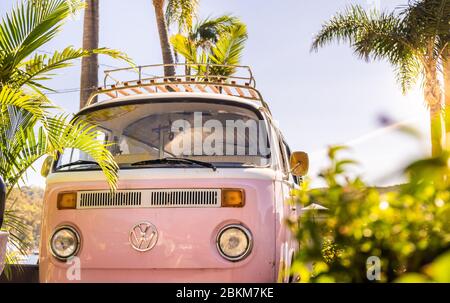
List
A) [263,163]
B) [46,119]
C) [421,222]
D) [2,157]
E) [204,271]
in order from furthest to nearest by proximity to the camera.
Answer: [2,157]
[46,119]
[263,163]
[204,271]
[421,222]

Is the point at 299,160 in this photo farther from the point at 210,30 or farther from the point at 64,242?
the point at 210,30

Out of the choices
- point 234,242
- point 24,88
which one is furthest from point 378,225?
point 24,88

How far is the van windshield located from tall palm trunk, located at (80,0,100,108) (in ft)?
22.5

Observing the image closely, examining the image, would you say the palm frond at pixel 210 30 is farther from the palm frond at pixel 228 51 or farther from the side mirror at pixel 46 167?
the side mirror at pixel 46 167

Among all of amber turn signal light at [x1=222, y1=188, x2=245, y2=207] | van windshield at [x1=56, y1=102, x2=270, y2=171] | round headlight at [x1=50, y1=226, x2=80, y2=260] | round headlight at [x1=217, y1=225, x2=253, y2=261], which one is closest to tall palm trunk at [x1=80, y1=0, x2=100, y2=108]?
van windshield at [x1=56, y1=102, x2=270, y2=171]

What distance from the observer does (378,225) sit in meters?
1.37

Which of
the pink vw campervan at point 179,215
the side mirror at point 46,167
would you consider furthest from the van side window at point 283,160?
the side mirror at point 46,167

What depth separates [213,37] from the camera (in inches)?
990

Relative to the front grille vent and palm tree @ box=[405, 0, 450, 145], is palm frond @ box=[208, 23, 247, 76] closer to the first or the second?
palm tree @ box=[405, 0, 450, 145]

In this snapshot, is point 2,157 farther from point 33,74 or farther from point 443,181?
point 443,181

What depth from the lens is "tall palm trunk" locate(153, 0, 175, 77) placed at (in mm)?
17241

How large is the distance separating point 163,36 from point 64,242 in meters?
14.0

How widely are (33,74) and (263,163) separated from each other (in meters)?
3.90
